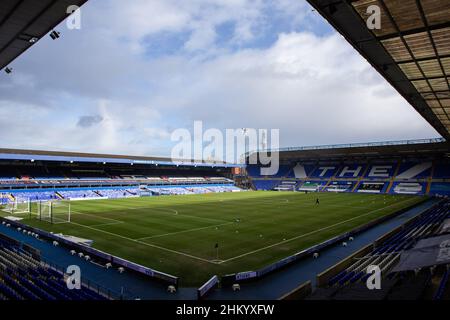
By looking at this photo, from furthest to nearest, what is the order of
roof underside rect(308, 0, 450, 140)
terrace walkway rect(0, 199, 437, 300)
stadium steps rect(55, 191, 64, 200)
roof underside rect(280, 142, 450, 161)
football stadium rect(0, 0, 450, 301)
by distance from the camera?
roof underside rect(280, 142, 450, 161) → stadium steps rect(55, 191, 64, 200) → terrace walkway rect(0, 199, 437, 300) → football stadium rect(0, 0, 450, 301) → roof underside rect(308, 0, 450, 140)

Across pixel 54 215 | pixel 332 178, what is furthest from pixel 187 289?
pixel 332 178

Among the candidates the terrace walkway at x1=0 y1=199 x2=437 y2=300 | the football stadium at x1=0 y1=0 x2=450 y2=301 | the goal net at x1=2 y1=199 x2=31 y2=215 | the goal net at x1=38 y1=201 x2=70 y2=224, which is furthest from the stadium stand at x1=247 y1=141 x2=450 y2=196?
the goal net at x1=2 y1=199 x2=31 y2=215

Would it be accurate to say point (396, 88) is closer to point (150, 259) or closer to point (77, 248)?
point (150, 259)

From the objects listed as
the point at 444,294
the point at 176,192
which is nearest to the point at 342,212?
the point at 444,294

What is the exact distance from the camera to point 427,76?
16.5 meters

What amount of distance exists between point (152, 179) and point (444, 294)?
7365cm

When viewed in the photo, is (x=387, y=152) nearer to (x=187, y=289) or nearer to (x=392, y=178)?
(x=392, y=178)

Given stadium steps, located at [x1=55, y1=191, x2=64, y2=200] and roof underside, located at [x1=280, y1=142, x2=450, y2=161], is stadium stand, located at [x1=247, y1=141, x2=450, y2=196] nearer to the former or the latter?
roof underside, located at [x1=280, y1=142, x2=450, y2=161]

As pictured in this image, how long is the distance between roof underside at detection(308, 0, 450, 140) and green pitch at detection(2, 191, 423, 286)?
12.9 metres

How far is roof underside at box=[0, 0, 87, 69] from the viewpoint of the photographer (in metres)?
9.81

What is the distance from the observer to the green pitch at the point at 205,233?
765 inches

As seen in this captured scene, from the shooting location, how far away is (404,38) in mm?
12156

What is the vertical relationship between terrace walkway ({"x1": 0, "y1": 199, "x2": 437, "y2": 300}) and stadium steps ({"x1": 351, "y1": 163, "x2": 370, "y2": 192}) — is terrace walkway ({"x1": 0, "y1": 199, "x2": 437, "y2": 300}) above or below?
below

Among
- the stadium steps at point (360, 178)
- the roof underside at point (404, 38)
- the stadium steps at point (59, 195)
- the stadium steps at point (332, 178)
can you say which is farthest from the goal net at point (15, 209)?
the stadium steps at point (360, 178)
